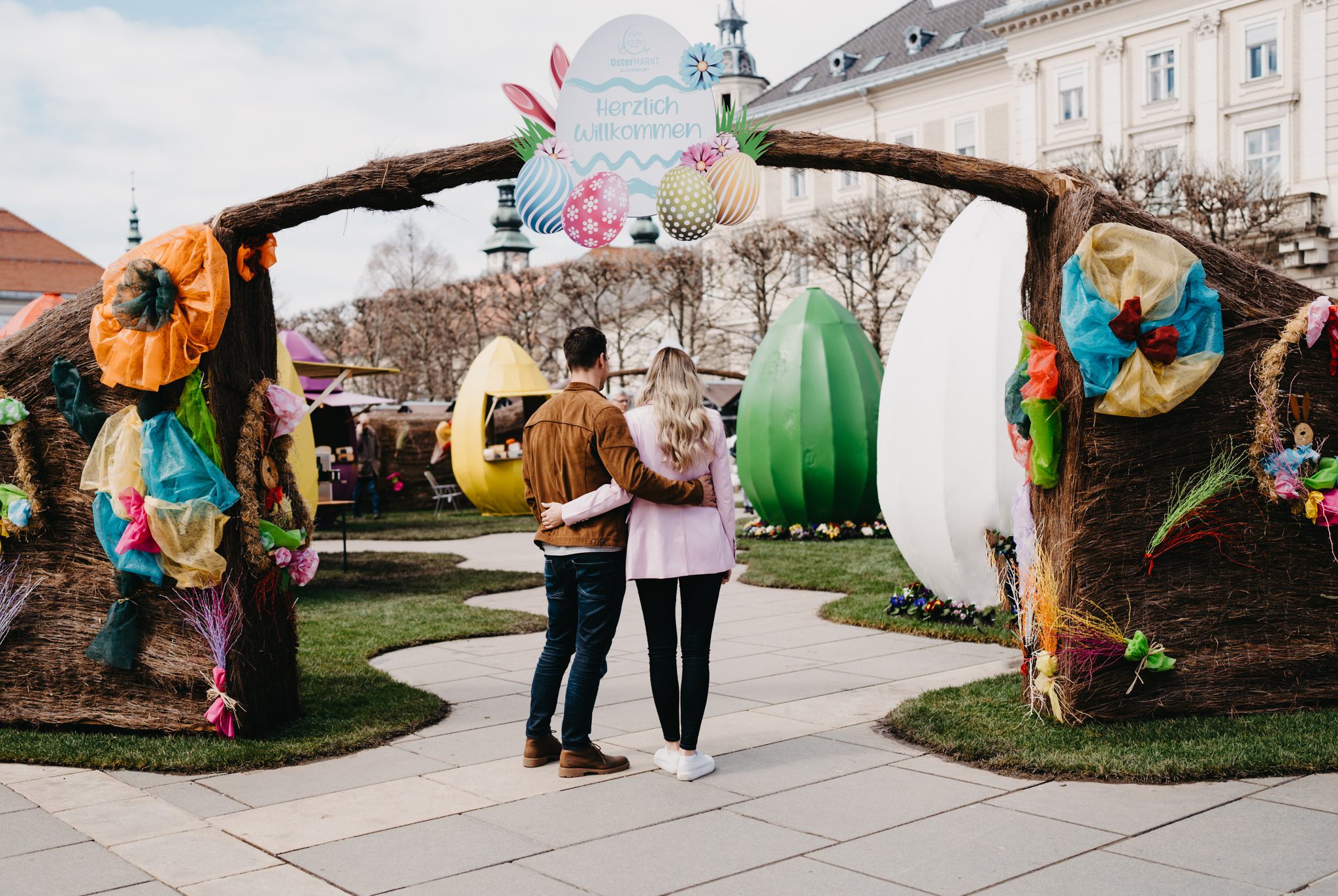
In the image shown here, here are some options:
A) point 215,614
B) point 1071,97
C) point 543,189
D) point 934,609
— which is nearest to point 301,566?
point 215,614

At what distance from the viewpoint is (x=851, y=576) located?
37.6ft

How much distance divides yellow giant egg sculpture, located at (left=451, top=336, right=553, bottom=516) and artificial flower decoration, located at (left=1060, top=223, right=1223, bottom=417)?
605 inches

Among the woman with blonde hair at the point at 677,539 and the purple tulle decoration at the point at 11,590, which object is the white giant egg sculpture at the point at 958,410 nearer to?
the woman with blonde hair at the point at 677,539

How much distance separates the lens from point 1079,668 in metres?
5.54

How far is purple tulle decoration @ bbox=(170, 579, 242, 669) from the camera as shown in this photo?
5758 millimetres

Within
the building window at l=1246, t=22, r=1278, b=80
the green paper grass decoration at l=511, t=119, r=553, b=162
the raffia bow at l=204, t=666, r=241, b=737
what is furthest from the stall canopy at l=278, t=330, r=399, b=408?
the building window at l=1246, t=22, r=1278, b=80

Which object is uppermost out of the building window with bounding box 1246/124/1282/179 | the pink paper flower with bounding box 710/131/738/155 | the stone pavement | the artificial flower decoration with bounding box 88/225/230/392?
the building window with bounding box 1246/124/1282/179

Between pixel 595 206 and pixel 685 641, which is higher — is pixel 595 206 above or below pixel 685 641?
above

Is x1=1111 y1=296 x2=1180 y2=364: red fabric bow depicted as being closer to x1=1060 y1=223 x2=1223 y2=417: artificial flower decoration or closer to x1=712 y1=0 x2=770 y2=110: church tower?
x1=1060 y1=223 x2=1223 y2=417: artificial flower decoration

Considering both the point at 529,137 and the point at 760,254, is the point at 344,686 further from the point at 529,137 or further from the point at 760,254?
the point at 760,254

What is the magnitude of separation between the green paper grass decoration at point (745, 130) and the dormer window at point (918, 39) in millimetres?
45738

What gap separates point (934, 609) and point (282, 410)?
503cm

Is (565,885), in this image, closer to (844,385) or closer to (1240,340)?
(1240,340)

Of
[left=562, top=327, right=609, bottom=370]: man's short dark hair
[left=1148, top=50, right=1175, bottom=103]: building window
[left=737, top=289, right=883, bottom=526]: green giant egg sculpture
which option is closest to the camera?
[left=562, top=327, right=609, bottom=370]: man's short dark hair
